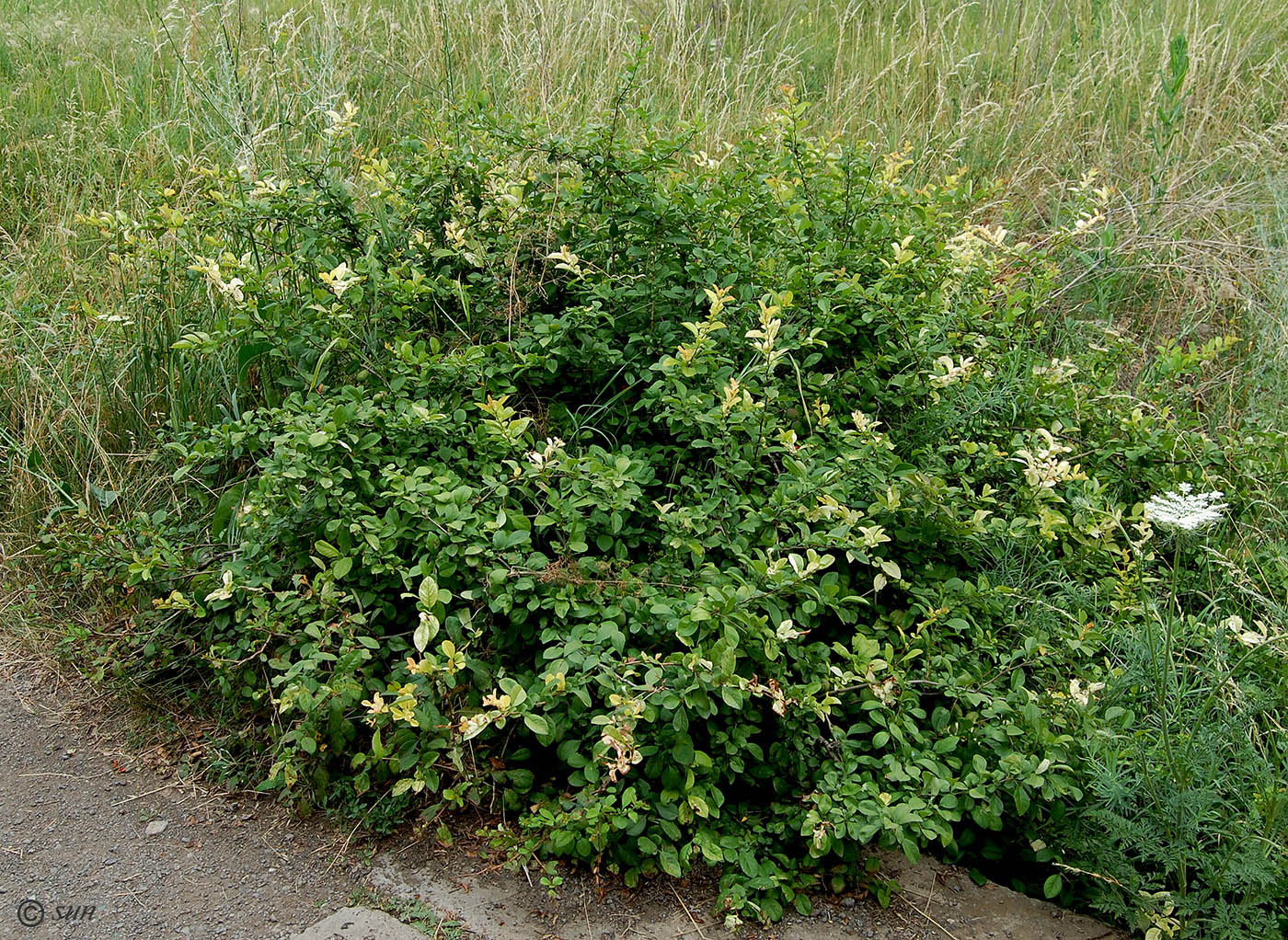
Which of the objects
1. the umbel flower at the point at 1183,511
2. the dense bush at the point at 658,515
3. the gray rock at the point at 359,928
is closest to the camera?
the umbel flower at the point at 1183,511

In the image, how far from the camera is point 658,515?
2.96 m

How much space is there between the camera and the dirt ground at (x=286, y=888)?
2.48 meters

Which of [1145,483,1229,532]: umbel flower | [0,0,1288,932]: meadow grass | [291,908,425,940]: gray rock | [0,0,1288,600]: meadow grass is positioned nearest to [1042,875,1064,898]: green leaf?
[1145,483,1229,532]: umbel flower

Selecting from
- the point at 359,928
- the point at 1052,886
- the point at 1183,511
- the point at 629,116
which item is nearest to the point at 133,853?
the point at 359,928

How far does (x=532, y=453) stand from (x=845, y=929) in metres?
1.43

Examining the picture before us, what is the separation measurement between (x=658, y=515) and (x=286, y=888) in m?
1.37

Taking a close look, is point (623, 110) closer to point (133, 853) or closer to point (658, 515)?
point (658, 515)

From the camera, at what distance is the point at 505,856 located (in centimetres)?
268

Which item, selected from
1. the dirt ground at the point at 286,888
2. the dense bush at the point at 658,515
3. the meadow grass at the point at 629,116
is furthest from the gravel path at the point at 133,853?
the meadow grass at the point at 629,116

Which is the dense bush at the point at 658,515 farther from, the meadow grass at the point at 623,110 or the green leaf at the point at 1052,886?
the meadow grass at the point at 623,110

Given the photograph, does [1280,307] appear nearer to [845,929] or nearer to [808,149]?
[808,149]

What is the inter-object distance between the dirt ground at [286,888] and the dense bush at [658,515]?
11 cm

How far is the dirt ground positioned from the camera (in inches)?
97.7

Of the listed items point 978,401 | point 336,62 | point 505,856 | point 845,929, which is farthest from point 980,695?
point 336,62
